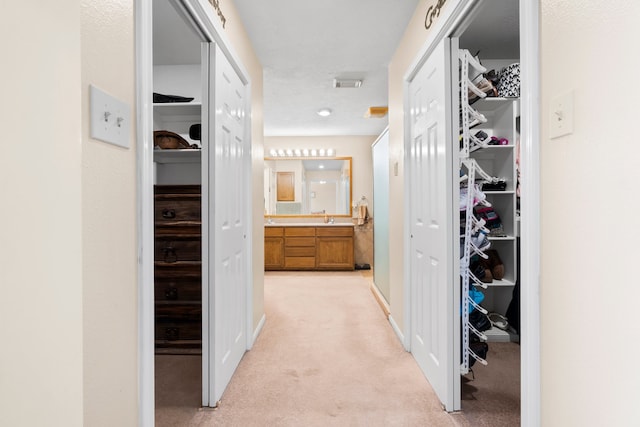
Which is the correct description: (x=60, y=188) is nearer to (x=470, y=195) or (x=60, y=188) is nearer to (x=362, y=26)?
(x=470, y=195)

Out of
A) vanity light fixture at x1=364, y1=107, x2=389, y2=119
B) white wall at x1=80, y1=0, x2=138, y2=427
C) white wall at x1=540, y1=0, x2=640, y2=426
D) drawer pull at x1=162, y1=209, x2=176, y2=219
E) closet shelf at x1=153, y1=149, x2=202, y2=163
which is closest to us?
white wall at x1=540, y1=0, x2=640, y2=426

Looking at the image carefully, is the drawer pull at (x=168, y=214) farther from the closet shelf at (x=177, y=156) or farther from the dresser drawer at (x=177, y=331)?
the dresser drawer at (x=177, y=331)

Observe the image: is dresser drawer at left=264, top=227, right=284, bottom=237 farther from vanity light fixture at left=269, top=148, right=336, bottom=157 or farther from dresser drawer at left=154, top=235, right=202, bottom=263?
dresser drawer at left=154, top=235, right=202, bottom=263

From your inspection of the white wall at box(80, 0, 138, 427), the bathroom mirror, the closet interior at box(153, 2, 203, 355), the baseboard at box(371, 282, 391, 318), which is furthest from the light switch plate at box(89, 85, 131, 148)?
the bathroom mirror

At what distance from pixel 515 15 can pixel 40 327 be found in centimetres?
280

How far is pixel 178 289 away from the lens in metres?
2.50

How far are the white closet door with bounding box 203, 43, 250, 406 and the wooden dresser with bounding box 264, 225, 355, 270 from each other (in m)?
3.13

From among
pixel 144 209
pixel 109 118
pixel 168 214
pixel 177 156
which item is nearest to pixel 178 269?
pixel 168 214

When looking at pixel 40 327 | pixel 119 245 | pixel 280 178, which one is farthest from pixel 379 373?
pixel 280 178

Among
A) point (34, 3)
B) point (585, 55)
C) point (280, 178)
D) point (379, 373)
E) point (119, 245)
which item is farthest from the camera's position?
point (280, 178)

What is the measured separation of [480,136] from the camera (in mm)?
2316

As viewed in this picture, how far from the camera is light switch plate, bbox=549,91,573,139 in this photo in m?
0.85

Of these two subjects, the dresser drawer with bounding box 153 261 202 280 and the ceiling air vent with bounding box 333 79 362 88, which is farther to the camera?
the ceiling air vent with bounding box 333 79 362 88

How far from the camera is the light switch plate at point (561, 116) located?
854 mm
